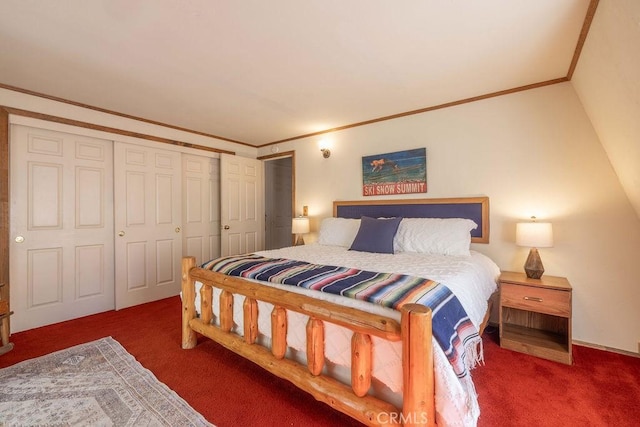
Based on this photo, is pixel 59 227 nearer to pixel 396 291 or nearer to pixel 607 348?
pixel 396 291

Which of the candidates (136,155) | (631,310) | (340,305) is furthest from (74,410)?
(631,310)

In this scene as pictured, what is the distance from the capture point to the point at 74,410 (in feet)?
5.00

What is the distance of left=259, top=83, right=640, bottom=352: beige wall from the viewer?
2.17 m

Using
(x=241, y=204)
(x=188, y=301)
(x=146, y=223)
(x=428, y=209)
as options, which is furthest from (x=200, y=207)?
(x=428, y=209)

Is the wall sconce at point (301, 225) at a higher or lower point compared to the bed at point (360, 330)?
higher

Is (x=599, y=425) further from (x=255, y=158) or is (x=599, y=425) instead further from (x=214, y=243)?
(x=255, y=158)

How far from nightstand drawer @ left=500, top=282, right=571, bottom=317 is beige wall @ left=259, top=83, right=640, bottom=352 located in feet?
1.53

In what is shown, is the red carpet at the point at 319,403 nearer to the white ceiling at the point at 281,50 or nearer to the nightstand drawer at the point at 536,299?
the nightstand drawer at the point at 536,299

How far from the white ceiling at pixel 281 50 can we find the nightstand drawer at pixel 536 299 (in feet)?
5.63

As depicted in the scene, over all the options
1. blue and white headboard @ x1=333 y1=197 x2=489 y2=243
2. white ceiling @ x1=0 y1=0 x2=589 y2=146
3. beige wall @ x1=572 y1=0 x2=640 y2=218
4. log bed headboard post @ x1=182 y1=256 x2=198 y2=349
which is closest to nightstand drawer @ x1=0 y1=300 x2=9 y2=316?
log bed headboard post @ x1=182 y1=256 x2=198 y2=349

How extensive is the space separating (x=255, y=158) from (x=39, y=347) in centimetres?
341

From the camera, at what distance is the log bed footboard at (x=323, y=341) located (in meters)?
1.06

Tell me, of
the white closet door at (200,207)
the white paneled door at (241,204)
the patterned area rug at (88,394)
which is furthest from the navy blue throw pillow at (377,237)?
the white closet door at (200,207)

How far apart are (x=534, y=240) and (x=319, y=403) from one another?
199 centimetres
